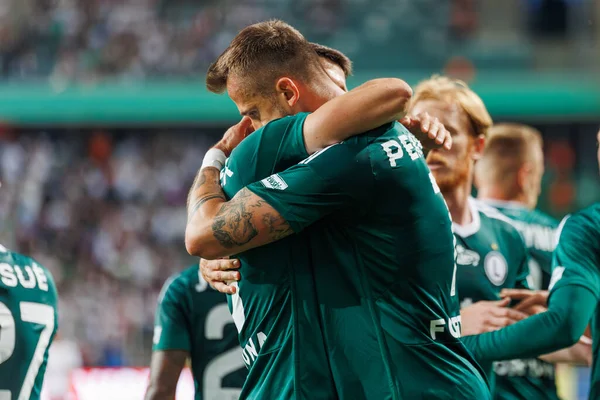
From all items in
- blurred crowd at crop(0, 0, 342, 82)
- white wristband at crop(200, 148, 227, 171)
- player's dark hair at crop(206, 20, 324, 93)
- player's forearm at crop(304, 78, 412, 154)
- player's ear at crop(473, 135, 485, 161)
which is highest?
blurred crowd at crop(0, 0, 342, 82)

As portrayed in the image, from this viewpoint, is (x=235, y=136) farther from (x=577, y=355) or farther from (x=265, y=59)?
(x=577, y=355)

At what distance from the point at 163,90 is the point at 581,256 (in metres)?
14.5

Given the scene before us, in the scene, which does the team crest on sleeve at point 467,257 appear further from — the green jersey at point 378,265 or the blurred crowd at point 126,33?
the blurred crowd at point 126,33

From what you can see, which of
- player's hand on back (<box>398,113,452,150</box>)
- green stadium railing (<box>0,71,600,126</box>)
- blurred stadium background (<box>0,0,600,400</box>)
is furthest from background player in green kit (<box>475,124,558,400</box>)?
green stadium railing (<box>0,71,600,126</box>)

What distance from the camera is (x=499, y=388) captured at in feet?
13.9

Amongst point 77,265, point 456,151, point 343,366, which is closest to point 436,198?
point 343,366

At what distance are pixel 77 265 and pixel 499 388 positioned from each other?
12.1m

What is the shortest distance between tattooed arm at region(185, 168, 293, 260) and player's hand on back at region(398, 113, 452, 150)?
777 millimetres

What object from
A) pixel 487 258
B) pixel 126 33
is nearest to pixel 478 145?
pixel 487 258

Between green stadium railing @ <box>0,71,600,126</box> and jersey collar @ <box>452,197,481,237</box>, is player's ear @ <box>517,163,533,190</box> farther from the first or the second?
green stadium railing @ <box>0,71,600,126</box>

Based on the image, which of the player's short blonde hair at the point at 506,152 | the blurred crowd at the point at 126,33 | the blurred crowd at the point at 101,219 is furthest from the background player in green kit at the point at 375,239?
the blurred crowd at the point at 126,33

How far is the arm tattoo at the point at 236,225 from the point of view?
2.49 m

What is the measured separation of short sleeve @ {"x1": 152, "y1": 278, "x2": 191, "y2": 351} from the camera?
13.2 ft

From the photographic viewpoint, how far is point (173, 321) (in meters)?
4.04
